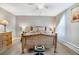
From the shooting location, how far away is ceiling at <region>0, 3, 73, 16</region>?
216 centimetres

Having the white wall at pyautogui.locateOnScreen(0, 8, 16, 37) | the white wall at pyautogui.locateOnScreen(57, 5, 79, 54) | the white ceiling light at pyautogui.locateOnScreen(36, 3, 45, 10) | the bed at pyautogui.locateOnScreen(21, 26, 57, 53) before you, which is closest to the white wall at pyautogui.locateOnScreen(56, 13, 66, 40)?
the white wall at pyautogui.locateOnScreen(57, 5, 79, 54)

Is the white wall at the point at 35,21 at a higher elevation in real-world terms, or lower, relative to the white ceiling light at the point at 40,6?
lower

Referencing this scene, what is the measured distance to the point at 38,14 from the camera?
7.46 feet

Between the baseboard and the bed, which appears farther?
the bed

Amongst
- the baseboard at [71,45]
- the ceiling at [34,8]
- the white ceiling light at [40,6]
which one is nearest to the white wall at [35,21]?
the ceiling at [34,8]

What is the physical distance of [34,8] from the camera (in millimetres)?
2221

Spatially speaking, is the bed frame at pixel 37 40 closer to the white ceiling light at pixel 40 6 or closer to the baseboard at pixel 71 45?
the baseboard at pixel 71 45

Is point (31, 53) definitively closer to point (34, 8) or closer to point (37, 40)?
point (37, 40)

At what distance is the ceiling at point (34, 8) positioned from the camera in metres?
2.16

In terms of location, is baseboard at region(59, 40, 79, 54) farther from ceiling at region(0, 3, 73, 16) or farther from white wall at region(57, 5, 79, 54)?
ceiling at region(0, 3, 73, 16)

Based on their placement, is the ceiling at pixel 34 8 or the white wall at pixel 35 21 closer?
the ceiling at pixel 34 8

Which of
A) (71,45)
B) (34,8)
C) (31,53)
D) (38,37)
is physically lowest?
(31,53)

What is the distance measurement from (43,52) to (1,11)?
3.71 ft

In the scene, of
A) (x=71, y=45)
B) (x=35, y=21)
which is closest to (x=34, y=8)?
(x=35, y=21)
